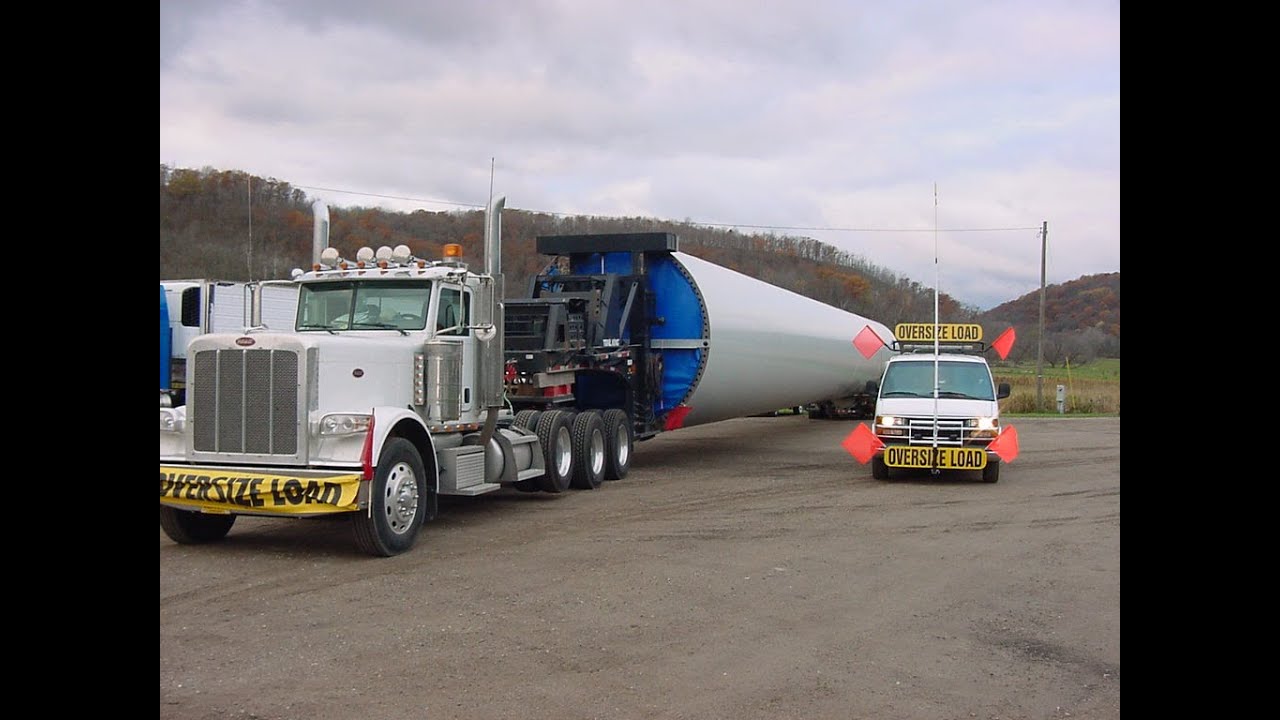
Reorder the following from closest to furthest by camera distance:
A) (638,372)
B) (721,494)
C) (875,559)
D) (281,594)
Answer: (281,594) → (875,559) → (721,494) → (638,372)

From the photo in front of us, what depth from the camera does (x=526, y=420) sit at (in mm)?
13047

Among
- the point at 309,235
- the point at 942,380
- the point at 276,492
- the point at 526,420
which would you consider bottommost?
the point at 276,492

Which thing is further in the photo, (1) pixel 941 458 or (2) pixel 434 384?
(1) pixel 941 458

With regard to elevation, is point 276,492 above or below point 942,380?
below

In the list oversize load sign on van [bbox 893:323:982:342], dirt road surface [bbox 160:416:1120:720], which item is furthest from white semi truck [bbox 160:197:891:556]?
oversize load sign on van [bbox 893:323:982:342]

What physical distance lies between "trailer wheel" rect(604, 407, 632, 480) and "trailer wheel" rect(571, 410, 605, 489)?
1.58ft

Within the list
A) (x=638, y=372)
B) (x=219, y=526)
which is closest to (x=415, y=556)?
(x=219, y=526)

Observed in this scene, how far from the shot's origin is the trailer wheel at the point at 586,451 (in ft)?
45.0

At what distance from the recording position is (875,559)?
30.3 ft

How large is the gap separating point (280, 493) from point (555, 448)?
482 centimetres

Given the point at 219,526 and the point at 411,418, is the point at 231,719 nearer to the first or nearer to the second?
the point at 411,418

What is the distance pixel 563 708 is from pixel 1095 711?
9.17ft

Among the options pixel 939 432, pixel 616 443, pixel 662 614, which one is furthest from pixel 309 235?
pixel 662 614

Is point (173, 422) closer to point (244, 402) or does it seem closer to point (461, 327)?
point (244, 402)
